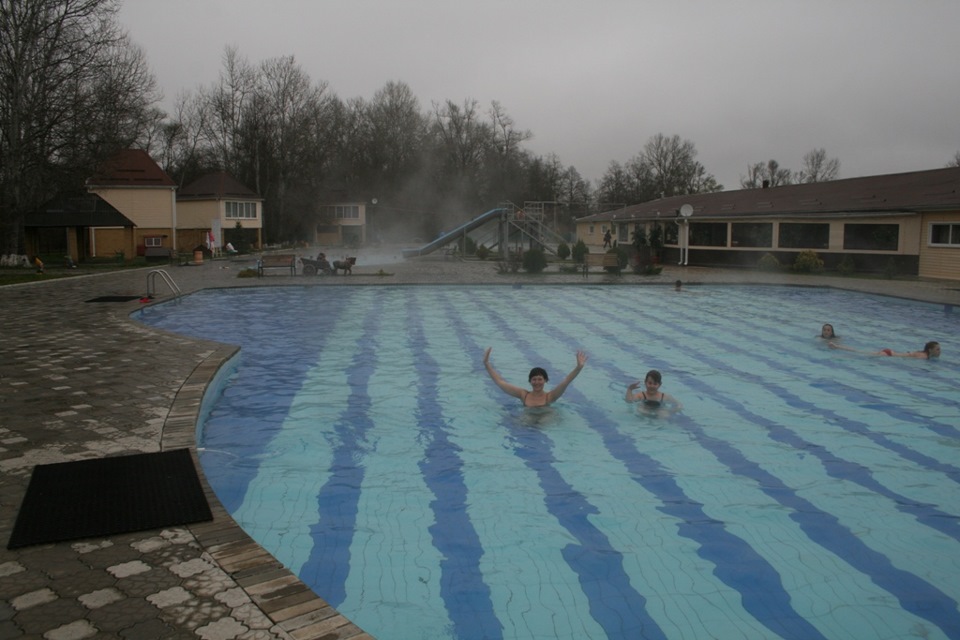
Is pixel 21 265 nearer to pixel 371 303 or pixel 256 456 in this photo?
pixel 371 303

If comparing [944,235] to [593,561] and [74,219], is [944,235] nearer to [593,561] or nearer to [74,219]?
[593,561]

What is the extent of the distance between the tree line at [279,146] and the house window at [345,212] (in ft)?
2.65

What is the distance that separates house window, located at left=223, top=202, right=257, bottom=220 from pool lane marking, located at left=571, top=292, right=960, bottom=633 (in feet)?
142

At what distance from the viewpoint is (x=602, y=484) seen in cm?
674

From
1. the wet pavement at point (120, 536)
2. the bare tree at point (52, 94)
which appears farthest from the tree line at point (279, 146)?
the wet pavement at point (120, 536)

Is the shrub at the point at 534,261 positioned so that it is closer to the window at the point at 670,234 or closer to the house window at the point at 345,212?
the window at the point at 670,234

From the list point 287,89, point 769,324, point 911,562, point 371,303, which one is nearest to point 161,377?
point 911,562

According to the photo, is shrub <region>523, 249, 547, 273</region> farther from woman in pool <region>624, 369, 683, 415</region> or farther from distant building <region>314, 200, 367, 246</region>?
distant building <region>314, 200, 367, 246</region>

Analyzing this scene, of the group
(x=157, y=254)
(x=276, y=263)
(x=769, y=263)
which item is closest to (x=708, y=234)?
(x=769, y=263)

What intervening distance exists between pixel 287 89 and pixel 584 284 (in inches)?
1698

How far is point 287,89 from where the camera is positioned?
57.6 meters

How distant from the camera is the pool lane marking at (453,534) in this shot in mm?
4504

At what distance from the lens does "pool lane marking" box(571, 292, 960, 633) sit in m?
4.61

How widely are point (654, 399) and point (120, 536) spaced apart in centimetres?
622
